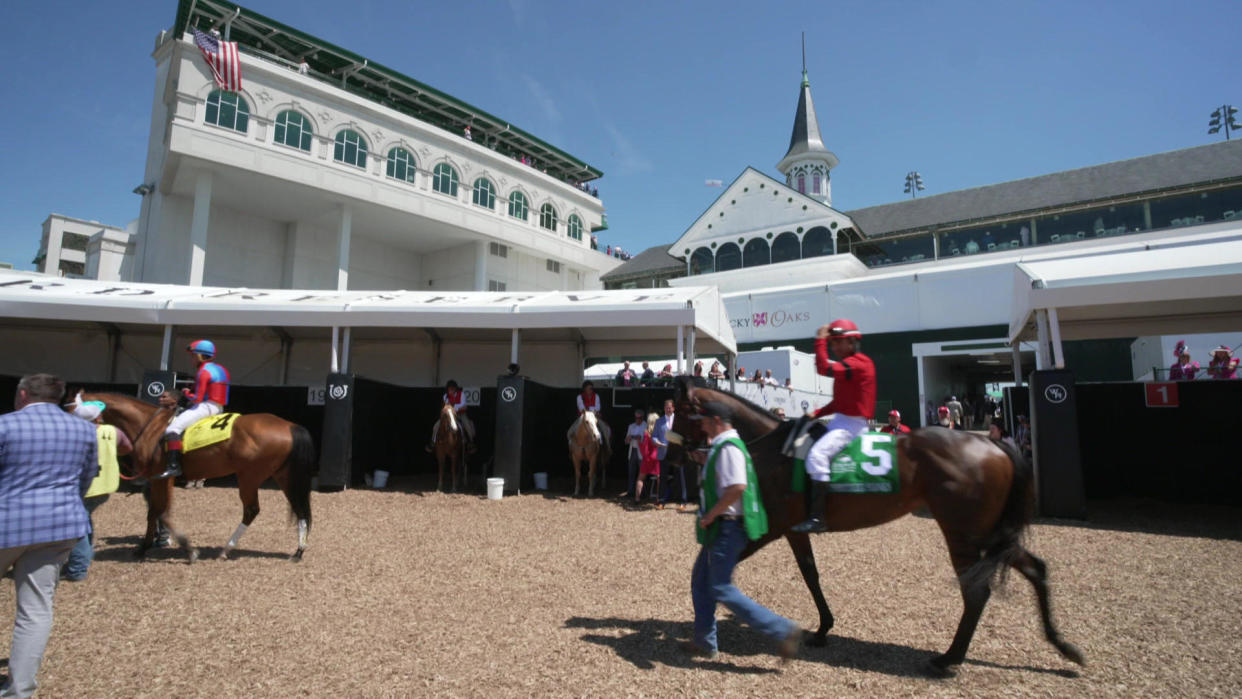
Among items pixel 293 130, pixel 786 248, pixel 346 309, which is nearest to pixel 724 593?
pixel 346 309

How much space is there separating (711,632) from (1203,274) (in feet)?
28.9

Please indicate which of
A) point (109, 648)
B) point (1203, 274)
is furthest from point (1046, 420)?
point (109, 648)

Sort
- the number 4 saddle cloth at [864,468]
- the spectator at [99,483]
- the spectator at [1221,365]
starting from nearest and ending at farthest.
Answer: the number 4 saddle cloth at [864,468]
the spectator at [99,483]
the spectator at [1221,365]

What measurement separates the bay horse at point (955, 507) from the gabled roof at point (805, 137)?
145ft

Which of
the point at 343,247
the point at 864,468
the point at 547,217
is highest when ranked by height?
the point at 547,217

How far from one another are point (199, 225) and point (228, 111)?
4.56 metres

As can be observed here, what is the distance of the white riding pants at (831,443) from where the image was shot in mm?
3881

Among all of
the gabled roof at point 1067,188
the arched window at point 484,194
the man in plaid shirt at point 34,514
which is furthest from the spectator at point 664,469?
the gabled roof at point 1067,188

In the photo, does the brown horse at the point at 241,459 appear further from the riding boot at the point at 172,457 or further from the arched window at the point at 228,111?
the arched window at the point at 228,111

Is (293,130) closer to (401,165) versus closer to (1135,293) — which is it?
(401,165)

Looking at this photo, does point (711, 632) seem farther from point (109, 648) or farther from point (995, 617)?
point (109, 648)

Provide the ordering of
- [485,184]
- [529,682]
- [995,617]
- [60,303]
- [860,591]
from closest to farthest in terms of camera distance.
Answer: [529,682], [995,617], [860,591], [60,303], [485,184]

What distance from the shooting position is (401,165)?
1099 inches

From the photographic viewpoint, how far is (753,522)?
11.7ft
